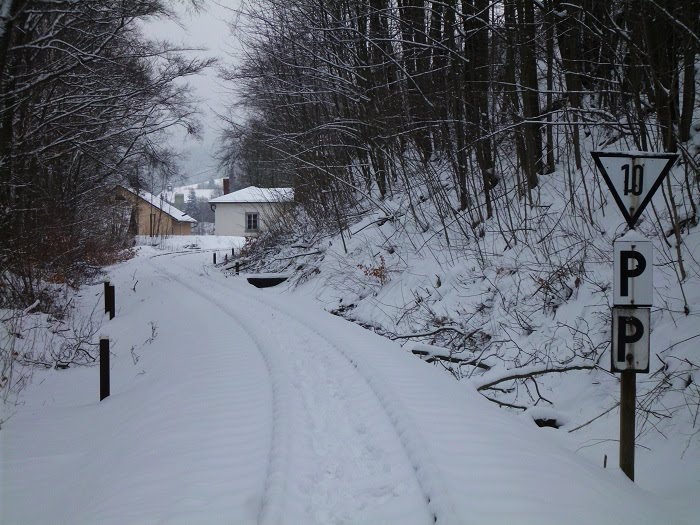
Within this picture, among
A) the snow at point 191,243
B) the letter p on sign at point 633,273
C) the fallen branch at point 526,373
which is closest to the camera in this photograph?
the letter p on sign at point 633,273

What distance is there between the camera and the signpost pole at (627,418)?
4215 millimetres

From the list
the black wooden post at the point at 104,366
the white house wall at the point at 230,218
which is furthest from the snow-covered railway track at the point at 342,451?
the white house wall at the point at 230,218

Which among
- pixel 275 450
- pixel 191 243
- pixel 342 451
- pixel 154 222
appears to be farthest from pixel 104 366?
pixel 154 222

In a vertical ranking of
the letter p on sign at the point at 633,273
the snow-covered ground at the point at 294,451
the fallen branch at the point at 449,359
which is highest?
the letter p on sign at the point at 633,273

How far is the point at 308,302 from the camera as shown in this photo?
15570 mm

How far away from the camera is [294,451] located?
4805 mm

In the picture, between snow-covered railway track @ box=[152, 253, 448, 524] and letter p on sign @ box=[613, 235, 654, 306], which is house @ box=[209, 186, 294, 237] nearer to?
snow-covered railway track @ box=[152, 253, 448, 524]

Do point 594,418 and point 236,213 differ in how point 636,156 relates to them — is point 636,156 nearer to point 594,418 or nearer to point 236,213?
point 594,418

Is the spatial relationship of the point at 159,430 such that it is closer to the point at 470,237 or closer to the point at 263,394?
the point at 263,394

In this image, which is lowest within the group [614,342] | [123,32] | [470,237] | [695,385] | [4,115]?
[695,385]

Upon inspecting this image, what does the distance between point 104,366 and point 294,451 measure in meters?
4.65

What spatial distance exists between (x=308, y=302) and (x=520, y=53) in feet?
27.6

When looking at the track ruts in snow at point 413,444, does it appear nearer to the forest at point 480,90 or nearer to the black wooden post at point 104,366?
the black wooden post at point 104,366

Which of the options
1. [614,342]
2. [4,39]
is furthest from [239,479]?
[4,39]
